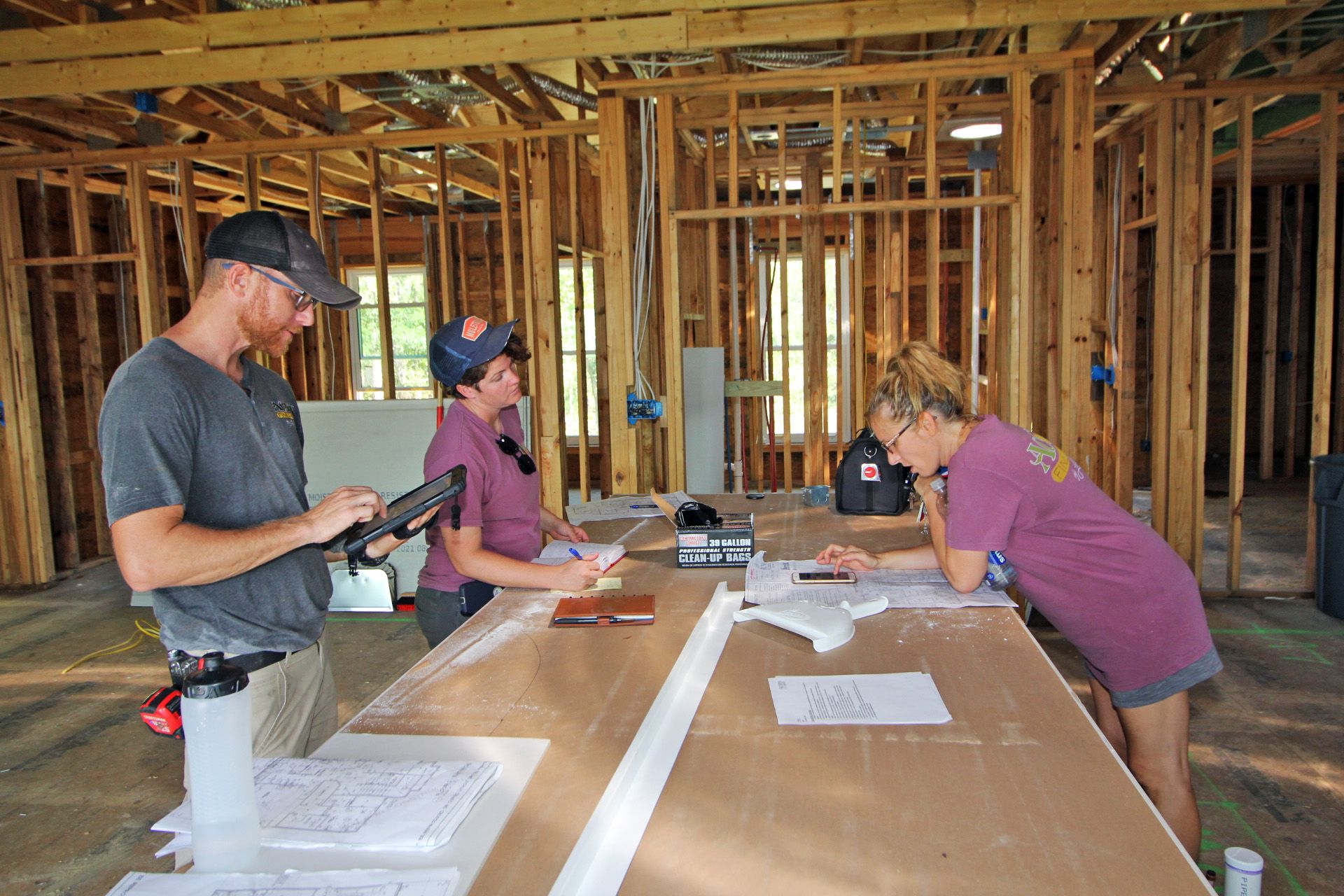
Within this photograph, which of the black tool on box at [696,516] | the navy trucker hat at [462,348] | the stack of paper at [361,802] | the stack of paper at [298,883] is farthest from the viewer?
the black tool on box at [696,516]

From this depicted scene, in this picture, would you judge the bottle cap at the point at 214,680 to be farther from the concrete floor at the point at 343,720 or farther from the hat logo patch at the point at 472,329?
the concrete floor at the point at 343,720

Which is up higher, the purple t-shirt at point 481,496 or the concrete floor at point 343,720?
the purple t-shirt at point 481,496

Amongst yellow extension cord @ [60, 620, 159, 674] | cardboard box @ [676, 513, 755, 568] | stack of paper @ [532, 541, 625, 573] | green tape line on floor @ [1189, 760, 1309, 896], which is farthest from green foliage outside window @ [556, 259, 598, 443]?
green tape line on floor @ [1189, 760, 1309, 896]

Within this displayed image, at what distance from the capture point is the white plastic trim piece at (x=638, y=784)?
96 centimetres

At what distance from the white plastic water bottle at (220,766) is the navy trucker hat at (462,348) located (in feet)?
4.33

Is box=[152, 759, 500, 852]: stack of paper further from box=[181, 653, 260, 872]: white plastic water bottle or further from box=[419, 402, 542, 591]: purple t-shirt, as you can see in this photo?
box=[419, 402, 542, 591]: purple t-shirt

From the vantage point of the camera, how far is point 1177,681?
1851mm

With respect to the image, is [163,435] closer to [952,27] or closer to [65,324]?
[952,27]

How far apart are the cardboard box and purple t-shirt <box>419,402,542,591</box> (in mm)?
419

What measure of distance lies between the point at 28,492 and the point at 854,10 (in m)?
5.71

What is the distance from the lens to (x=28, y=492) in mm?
5547

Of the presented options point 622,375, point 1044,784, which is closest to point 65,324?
point 622,375

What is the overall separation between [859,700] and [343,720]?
273cm

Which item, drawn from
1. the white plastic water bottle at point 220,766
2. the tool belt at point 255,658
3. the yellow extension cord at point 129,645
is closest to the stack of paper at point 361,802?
the white plastic water bottle at point 220,766
